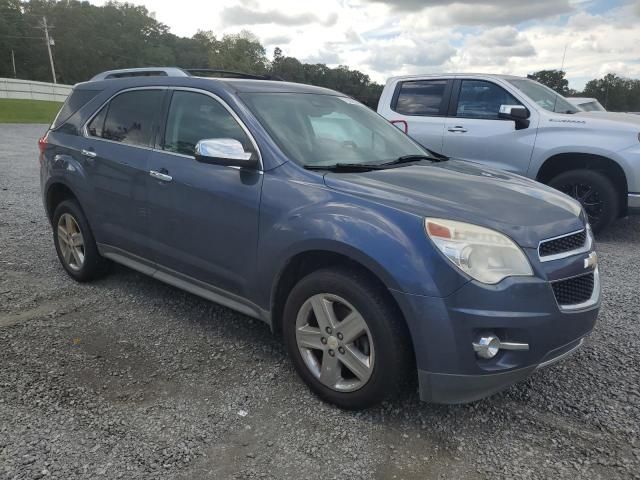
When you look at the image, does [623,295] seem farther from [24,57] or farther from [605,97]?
[24,57]

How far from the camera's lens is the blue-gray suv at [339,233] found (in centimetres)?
241

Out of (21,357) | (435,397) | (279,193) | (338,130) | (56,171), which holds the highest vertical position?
(338,130)

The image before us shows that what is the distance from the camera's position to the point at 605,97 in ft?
55.4

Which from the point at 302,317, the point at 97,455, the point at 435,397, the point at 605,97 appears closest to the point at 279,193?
the point at 302,317

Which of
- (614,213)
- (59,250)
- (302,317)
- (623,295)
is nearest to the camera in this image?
(302,317)

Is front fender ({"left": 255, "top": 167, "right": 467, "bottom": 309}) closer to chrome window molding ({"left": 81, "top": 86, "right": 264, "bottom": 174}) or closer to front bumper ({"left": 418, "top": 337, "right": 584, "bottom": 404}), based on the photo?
chrome window molding ({"left": 81, "top": 86, "right": 264, "bottom": 174})

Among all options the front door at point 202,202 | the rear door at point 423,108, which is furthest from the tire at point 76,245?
the rear door at point 423,108

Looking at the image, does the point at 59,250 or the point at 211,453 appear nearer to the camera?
the point at 211,453

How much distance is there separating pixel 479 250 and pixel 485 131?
16.1ft

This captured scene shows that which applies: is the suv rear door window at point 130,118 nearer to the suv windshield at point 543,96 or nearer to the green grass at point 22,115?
the suv windshield at point 543,96

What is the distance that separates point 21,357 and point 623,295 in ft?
15.3

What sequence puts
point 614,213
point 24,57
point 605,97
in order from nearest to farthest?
point 614,213 < point 605,97 < point 24,57

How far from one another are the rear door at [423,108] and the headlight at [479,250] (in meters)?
4.99

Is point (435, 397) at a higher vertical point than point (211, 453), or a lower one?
higher
